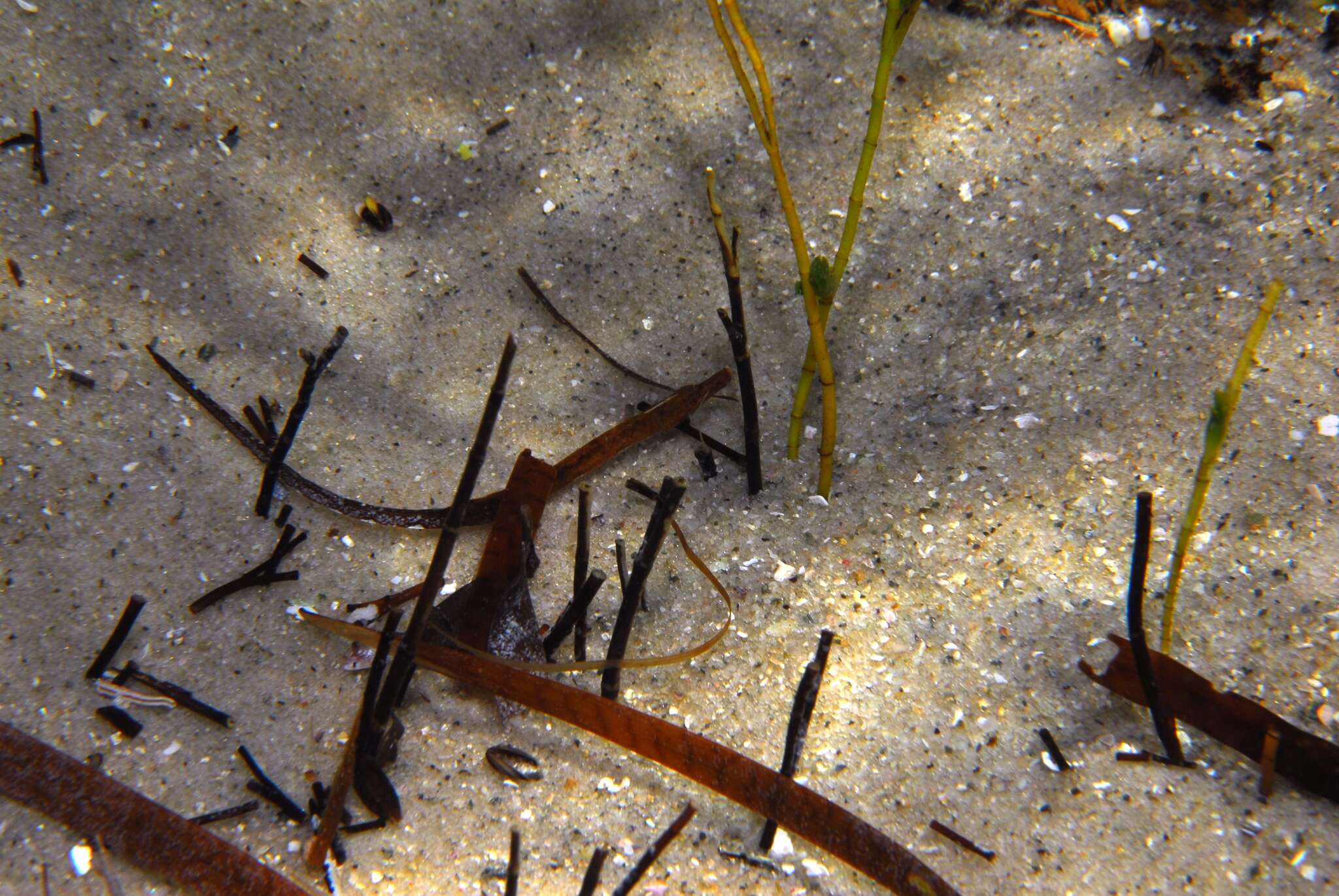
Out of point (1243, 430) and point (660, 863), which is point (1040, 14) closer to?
point (1243, 430)

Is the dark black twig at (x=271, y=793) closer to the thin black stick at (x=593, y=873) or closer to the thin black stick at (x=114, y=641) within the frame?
the thin black stick at (x=114, y=641)

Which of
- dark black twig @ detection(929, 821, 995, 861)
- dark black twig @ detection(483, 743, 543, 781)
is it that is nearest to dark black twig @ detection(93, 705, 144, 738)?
dark black twig @ detection(483, 743, 543, 781)

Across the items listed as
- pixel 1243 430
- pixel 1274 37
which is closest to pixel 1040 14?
pixel 1274 37

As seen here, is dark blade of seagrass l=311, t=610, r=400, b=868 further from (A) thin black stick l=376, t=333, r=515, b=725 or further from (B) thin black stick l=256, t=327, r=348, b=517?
(B) thin black stick l=256, t=327, r=348, b=517

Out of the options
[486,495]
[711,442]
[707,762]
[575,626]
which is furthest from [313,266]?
[707,762]

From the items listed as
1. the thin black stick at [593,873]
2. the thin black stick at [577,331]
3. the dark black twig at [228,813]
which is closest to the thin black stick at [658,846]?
the thin black stick at [593,873]

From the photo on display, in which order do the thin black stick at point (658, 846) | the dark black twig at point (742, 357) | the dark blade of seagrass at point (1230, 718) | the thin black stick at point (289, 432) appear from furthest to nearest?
the dark black twig at point (742, 357), the thin black stick at point (289, 432), the dark blade of seagrass at point (1230, 718), the thin black stick at point (658, 846)
